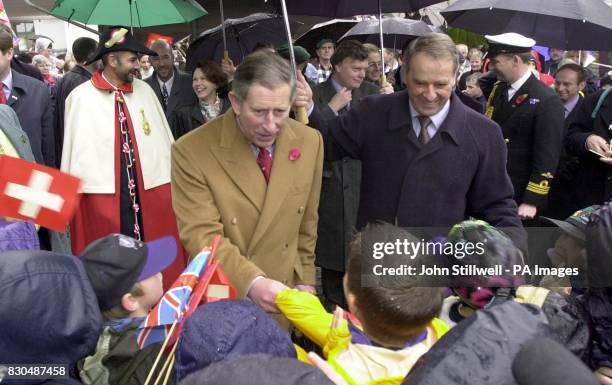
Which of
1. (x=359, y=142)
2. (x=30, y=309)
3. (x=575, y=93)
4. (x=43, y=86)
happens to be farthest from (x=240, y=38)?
(x=30, y=309)

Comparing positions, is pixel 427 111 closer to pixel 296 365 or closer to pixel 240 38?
pixel 296 365

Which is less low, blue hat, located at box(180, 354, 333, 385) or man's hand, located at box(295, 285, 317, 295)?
blue hat, located at box(180, 354, 333, 385)

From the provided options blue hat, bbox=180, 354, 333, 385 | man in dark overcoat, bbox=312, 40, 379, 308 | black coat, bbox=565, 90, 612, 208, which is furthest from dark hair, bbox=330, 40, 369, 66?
blue hat, bbox=180, 354, 333, 385

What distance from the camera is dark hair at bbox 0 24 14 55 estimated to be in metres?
4.29

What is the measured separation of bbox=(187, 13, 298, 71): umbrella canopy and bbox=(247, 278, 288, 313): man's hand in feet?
15.4

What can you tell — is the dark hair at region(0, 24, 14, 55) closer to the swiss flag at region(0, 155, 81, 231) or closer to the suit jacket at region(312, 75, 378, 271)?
the suit jacket at region(312, 75, 378, 271)

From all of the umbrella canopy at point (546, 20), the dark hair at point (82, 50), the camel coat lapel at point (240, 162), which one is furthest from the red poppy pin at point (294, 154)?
the dark hair at point (82, 50)

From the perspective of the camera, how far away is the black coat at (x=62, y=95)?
5422mm

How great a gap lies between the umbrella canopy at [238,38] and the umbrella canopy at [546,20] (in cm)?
198

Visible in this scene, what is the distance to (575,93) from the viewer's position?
642cm

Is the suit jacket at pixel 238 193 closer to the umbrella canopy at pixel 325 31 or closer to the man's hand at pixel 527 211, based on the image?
the man's hand at pixel 527 211

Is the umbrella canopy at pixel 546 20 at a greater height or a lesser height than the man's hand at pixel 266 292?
greater

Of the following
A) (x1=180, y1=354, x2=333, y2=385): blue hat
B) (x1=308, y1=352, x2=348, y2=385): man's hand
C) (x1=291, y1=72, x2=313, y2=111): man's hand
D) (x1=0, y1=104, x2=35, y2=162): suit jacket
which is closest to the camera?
(x1=180, y1=354, x2=333, y2=385): blue hat

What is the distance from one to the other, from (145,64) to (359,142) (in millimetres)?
8016
